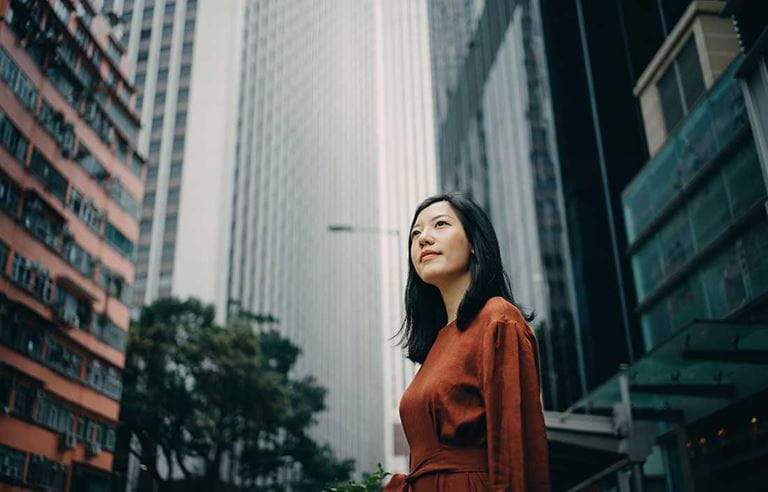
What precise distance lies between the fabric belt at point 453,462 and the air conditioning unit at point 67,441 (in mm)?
20645

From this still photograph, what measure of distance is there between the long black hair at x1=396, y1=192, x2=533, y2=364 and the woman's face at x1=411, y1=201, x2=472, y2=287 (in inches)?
1.2

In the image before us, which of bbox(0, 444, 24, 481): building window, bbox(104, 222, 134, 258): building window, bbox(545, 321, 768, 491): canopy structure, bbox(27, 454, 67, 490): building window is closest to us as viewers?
bbox(545, 321, 768, 491): canopy structure

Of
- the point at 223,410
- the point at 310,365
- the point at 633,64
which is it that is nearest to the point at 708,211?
the point at 633,64

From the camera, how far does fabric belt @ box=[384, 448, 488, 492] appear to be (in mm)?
2818

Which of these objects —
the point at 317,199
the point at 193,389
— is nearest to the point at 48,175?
the point at 193,389

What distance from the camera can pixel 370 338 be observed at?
114 meters

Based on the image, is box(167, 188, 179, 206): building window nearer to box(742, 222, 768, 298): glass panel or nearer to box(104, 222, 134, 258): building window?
box(104, 222, 134, 258): building window

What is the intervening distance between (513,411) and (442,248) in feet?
2.89

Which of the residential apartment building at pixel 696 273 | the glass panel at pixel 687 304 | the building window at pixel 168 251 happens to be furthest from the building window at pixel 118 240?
the building window at pixel 168 251

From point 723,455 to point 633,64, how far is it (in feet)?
33.4

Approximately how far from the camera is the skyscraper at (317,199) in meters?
70.8

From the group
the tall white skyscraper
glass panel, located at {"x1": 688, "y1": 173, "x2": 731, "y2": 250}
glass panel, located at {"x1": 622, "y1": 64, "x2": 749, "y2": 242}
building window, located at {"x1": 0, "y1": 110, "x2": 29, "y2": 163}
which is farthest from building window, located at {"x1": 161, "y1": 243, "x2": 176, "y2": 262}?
glass panel, located at {"x1": 688, "y1": 173, "x2": 731, "y2": 250}

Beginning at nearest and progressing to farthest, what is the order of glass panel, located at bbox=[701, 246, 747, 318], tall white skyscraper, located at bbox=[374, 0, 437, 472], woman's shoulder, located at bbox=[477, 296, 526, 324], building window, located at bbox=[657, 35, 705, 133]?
woman's shoulder, located at bbox=[477, 296, 526, 324] < glass panel, located at bbox=[701, 246, 747, 318] < building window, located at bbox=[657, 35, 705, 133] < tall white skyscraper, located at bbox=[374, 0, 437, 472]

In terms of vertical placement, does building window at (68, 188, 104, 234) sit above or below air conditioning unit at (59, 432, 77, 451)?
above
